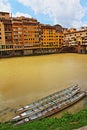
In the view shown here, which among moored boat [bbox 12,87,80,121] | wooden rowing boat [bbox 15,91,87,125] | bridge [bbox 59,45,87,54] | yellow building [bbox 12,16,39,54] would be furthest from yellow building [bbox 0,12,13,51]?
wooden rowing boat [bbox 15,91,87,125]

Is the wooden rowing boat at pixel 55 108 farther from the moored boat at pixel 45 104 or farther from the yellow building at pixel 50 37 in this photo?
the yellow building at pixel 50 37

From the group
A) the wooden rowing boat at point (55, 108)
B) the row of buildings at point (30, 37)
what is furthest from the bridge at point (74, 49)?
the wooden rowing boat at point (55, 108)

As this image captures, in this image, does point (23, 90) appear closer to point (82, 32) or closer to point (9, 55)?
point (9, 55)

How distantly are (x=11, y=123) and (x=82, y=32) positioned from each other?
206ft

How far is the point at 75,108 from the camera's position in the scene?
41.1 feet

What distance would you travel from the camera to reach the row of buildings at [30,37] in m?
59.1

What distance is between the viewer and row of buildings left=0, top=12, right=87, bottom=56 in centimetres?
5911

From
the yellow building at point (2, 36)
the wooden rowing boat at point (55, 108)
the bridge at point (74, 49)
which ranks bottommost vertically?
the wooden rowing boat at point (55, 108)

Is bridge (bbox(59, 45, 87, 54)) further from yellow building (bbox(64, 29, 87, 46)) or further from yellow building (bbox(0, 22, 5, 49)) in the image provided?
yellow building (bbox(0, 22, 5, 49))

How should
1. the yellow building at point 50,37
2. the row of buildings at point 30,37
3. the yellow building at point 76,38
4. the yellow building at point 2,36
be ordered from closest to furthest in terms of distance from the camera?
the yellow building at point 2,36
the row of buildings at point 30,37
the yellow building at point 76,38
the yellow building at point 50,37

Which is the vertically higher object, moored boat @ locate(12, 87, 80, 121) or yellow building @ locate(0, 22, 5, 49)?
yellow building @ locate(0, 22, 5, 49)

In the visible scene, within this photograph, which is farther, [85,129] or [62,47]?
[62,47]

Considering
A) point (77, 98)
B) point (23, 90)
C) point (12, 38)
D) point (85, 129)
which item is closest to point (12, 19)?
point (12, 38)

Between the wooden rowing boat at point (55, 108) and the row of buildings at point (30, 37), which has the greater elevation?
the row of buildings at point (30, 37)
